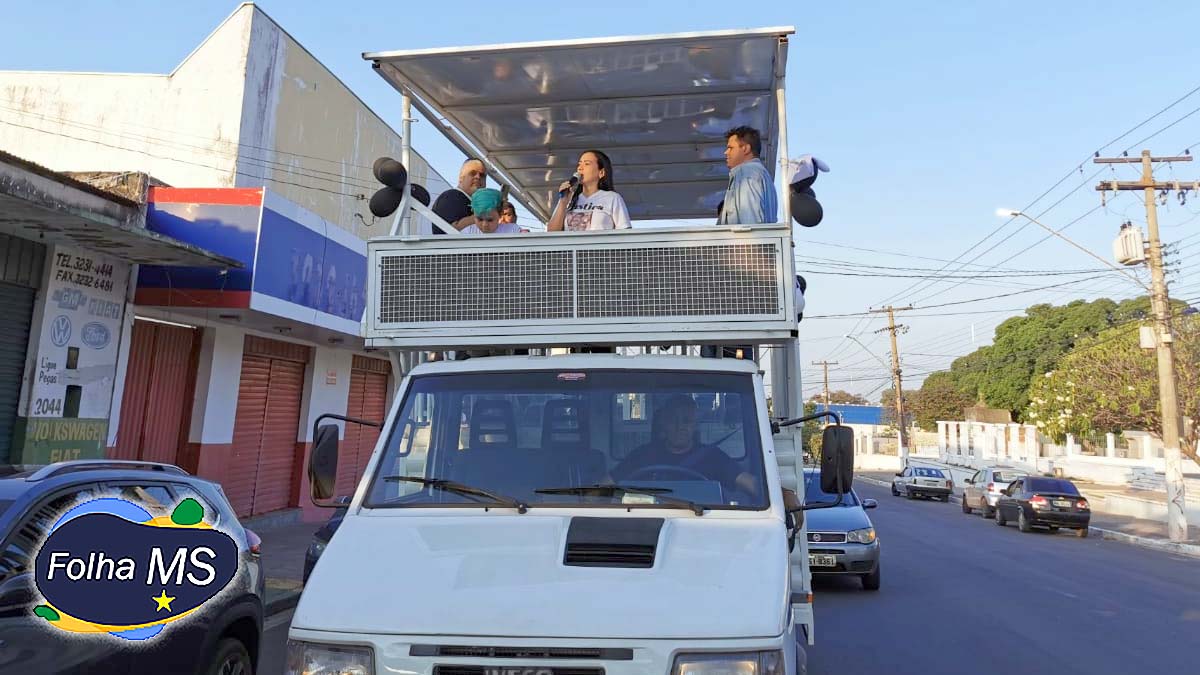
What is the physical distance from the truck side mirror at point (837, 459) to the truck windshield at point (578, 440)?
38cm

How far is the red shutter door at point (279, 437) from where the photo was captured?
46.6ft

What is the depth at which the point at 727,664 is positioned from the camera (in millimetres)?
2350

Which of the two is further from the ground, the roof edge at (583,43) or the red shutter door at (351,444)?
the roof edge at (583,43)

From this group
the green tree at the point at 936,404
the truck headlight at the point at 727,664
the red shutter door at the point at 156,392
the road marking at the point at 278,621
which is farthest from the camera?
the green tree at the point at 936,404

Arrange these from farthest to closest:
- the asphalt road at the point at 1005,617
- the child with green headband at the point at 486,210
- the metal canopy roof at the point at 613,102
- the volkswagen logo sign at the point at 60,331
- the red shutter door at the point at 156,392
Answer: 1. the red shutter door at the point at 156,392
2. the volkswagen logo sign at the point at 60,331
3. the asphalt road at the point at 1005,617
4. the child with green headband at the point at 486,210
5. the metal canopy roof at the point at 613,102

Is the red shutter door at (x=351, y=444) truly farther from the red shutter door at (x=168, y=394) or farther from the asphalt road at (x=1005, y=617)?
the asphalt road at (x=1005, y=617)

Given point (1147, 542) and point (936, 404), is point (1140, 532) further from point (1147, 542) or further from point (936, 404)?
point (936, 404)

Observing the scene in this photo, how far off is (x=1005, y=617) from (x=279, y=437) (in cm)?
1190

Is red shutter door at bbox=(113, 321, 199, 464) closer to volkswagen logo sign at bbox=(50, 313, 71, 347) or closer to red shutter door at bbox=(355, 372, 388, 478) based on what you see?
volkswagen logo sign at bbox=(50, 313, 71, 347)

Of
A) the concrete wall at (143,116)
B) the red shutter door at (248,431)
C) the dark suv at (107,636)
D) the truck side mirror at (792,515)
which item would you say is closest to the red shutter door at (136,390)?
the red shutter door at (248,431)

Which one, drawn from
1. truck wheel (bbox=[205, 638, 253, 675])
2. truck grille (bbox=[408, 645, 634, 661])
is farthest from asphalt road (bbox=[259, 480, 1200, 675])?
truck grille (bbox=[408, 645, 634, 661])

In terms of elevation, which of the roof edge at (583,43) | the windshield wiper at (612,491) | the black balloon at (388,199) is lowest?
the windshield wiper at (612,491)

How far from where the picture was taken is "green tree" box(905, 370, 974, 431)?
254 ft

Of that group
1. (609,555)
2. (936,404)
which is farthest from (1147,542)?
(936,404)
